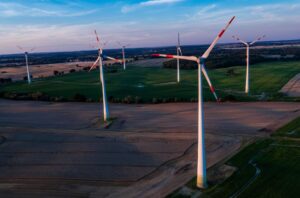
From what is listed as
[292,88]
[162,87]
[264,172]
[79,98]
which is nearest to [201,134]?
[264,172]

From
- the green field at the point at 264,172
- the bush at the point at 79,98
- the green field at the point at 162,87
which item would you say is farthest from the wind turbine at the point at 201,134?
the bush at the point at 79,98

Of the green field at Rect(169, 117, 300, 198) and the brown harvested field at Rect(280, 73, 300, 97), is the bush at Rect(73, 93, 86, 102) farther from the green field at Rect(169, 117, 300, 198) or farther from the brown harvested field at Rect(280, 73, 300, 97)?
the green field at Rect(169, 117, 300, 198)

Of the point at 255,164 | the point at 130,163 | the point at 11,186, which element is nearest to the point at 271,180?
the point at 255,164

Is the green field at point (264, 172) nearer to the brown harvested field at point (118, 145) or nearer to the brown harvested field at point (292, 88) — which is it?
the brown harvested field at point (118, 145)

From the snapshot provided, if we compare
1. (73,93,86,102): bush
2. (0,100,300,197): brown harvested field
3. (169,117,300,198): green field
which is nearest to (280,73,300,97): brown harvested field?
(0,100,300,197): brown harvested field

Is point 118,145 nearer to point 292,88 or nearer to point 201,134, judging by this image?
point 201,134

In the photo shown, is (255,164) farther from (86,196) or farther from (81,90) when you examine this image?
(81,90)
